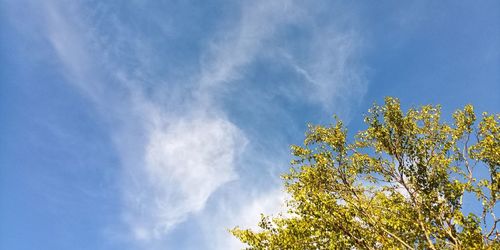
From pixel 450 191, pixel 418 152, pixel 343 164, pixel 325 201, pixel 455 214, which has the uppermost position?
pixel 343 164

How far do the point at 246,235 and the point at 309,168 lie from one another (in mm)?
7649

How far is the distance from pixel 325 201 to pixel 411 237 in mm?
7983

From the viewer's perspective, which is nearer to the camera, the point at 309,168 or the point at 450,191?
the point at 450,191

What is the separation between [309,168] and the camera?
32.9 meters

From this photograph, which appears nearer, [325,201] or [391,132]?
[325,201]

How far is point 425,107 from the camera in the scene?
33312 millimetres

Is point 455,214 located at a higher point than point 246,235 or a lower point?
lower

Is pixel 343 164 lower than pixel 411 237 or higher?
higher

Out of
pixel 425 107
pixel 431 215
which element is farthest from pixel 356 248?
pixel 425 107

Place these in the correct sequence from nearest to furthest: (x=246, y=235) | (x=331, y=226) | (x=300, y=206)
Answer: (x=331, y=226)
(x=300, y=206)
(x=246, y=235)

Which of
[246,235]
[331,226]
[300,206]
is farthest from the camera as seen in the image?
[246,235]

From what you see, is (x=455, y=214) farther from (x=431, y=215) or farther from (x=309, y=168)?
(x=309, y=168)

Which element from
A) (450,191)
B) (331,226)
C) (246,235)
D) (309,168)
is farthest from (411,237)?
(246,235)

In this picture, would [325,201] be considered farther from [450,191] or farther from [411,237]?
[450,191]
